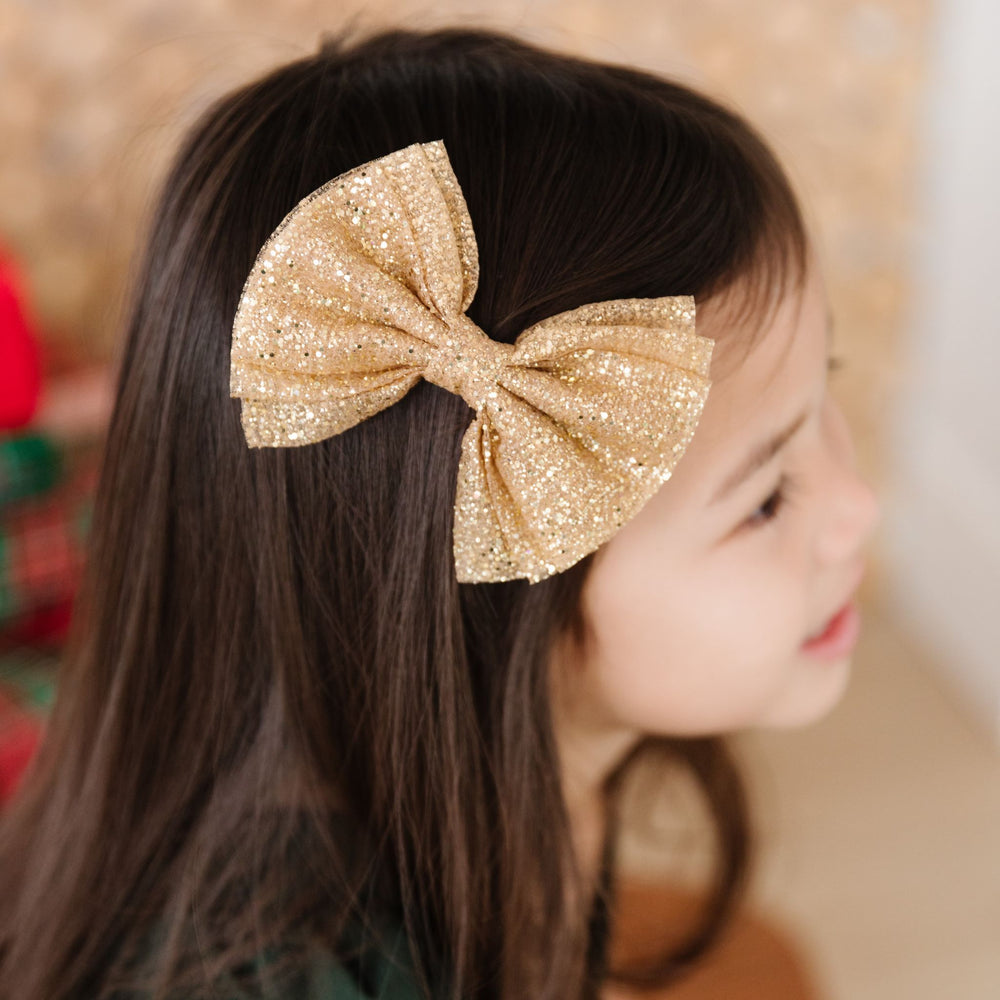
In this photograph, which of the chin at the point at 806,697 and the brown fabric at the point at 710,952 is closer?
the chin at the point at 806,697

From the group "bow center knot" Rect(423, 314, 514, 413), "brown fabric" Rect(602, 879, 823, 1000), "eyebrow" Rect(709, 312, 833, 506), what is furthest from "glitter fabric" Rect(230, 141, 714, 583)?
"brown fabric" Rect(602, 879, 823, 1000)

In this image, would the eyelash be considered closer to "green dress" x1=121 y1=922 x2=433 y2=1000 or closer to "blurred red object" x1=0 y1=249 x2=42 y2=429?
"green dress" x1=121 y1=922 x2=433 y2=1000

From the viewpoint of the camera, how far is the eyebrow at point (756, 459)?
2.06 feet

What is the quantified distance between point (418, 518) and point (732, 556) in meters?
0.20

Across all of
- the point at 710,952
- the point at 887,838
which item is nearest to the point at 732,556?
the point at 710,952

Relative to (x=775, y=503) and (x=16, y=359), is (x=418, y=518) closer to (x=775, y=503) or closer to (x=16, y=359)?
(x=775, y=503)

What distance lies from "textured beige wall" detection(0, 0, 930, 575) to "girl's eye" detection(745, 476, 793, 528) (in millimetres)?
619

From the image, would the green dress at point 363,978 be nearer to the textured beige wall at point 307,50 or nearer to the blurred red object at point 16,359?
the blurred red object at point 16,359

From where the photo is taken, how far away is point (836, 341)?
1.50m

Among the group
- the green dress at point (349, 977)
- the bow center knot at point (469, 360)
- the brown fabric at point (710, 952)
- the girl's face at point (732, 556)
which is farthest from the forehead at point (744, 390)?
the brown fabric at point (710, 952)

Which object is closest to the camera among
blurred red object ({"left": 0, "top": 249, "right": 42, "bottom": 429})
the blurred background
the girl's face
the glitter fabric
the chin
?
the glitter fabric

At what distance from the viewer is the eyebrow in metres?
0.63

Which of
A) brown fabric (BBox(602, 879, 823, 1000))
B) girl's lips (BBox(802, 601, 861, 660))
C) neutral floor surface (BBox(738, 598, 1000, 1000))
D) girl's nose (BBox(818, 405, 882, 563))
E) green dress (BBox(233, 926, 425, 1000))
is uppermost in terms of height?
girl's nose (BBox(818, 405, 882, 563))

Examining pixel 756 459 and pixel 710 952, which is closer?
pixel 756 459
